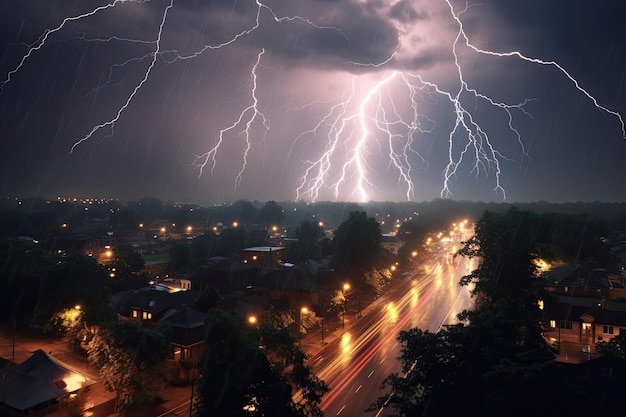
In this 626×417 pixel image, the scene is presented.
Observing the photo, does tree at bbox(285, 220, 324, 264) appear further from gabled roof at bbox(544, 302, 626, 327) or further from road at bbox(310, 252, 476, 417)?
gabled roof at bbox(544, 302, 626, 327)

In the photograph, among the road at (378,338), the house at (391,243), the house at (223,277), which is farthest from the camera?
the house at (391,243)

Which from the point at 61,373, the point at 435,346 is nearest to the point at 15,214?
the point at 61,373

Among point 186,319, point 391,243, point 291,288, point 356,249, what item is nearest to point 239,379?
point 186,319

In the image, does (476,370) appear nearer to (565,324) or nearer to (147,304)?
(147,304)

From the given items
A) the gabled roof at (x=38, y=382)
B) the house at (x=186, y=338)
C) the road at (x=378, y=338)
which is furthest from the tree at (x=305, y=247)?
the gabled roof at (x=38, y=382)

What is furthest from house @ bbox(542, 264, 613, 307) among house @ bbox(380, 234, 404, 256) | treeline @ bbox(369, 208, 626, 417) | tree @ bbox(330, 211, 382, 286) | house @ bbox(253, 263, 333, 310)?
house @ bbox(380, 234, 404, 256)

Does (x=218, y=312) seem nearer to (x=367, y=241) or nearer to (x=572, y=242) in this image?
(x=367, y=241)

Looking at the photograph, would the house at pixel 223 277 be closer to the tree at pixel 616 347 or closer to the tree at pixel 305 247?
the tree at pixel 305 247
